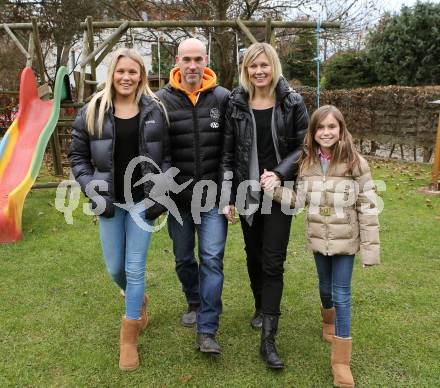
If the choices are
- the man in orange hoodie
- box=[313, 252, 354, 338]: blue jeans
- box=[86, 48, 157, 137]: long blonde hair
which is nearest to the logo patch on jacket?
the man in orange hoodie

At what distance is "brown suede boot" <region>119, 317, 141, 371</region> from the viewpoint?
299 centimetres

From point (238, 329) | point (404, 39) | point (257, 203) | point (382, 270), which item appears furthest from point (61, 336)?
→ point (404, 39)

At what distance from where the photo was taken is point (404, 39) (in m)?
17.9

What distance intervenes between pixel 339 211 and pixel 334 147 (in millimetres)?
379

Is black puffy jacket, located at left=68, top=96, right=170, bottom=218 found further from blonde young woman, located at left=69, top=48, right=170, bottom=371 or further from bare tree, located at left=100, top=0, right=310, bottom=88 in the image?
bare tree, located at left=100, top=0, right=310, bottom=88

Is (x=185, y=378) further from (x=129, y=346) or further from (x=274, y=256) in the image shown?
(x=274, y=256)

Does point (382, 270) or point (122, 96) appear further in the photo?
point (382, 270)

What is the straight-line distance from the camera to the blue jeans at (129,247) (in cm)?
302

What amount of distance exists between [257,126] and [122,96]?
0.87 m

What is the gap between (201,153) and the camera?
3102mm

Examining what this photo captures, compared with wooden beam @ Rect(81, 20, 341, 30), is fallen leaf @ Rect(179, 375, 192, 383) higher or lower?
lower

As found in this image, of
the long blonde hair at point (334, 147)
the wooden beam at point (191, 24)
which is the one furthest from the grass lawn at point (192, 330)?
the wooden beam at point (191, 24)

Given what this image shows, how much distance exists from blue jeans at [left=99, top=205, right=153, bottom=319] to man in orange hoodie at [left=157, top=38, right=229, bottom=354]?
0.34 meters

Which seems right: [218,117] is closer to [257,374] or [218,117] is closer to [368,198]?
[368,198]
